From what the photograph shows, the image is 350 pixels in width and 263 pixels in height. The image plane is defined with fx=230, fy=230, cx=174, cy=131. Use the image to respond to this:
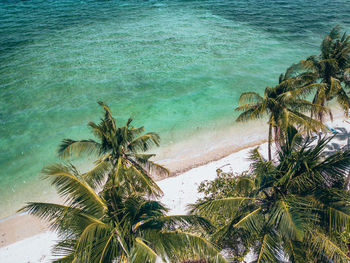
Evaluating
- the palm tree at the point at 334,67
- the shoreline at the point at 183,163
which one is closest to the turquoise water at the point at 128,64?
the shoreline at the point at 183,163

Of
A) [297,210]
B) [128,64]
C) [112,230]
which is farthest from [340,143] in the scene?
[128,64]

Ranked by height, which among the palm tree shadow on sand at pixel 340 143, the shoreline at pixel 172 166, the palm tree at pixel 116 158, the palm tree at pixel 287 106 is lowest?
the shoreline at pixel 172 166

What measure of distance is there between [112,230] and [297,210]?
16.2 ft

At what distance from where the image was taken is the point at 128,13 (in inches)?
1628

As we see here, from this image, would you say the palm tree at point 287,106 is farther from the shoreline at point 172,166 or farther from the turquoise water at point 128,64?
the turquoise water at point 128,64

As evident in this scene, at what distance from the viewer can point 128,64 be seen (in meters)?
26.8

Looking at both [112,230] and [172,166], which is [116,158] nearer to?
[112,230]

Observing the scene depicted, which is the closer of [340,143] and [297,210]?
[297,210]

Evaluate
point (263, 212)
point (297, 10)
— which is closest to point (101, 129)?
point (263, 212)

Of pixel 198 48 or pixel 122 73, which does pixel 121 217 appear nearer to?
pixel 122 73

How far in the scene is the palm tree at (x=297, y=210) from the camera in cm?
589

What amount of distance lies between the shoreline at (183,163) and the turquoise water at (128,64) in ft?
4.56

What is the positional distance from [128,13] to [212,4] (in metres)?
18.5

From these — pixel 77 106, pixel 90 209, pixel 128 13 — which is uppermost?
pixel 128 13
